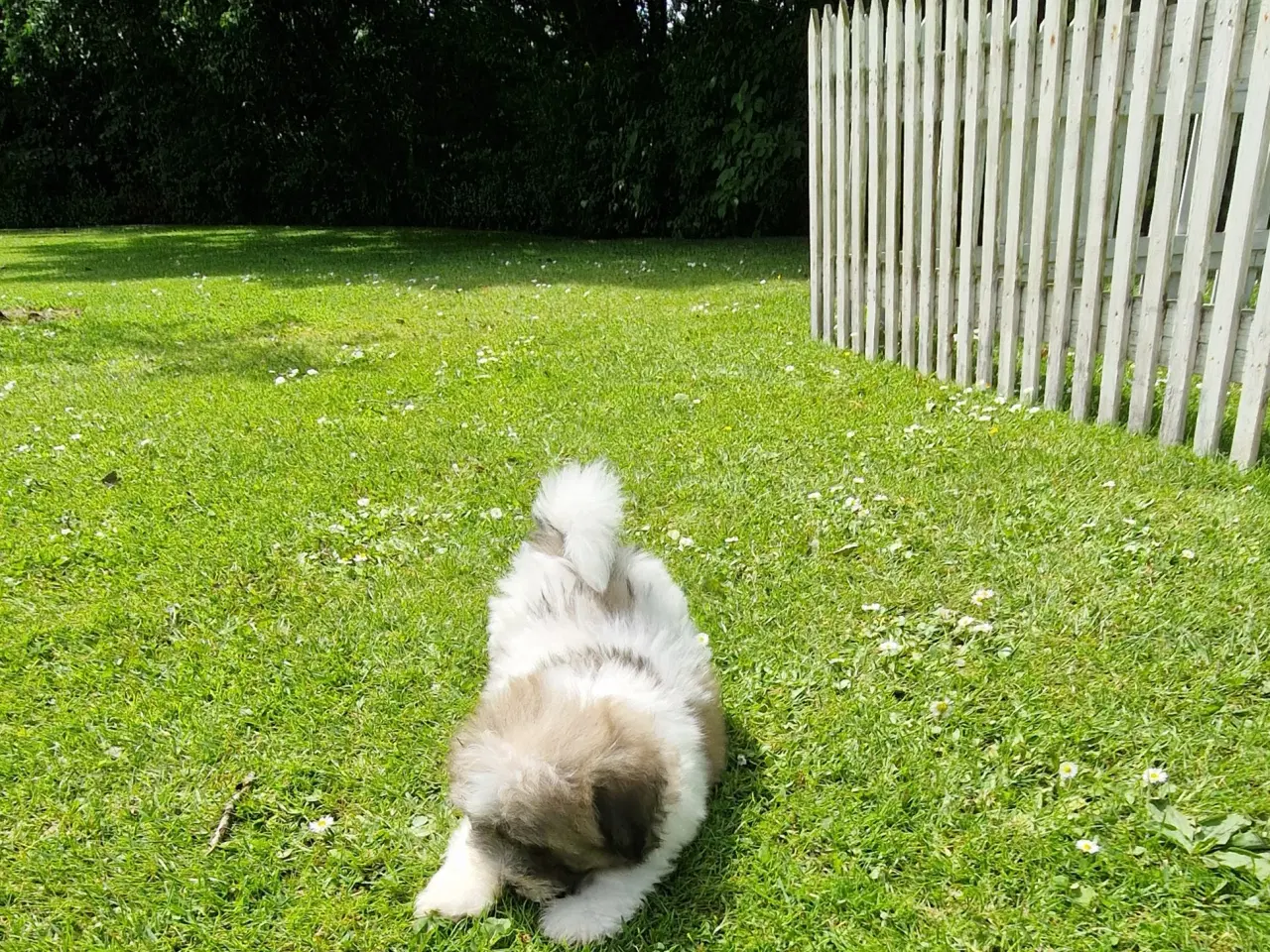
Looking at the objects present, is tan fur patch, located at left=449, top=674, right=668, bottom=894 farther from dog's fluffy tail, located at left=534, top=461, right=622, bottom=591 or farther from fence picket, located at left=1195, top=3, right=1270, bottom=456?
fence picket, located at left=1195, top=3, right=1270, bottom=456

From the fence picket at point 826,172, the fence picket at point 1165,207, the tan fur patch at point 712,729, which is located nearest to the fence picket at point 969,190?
the fence picket at point 1165,207

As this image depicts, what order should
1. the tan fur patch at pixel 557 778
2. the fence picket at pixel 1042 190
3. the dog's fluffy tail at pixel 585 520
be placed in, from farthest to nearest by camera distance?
the fence picket at pixel 1042 190 → the dog's fluffy tail at pixel 585 520 → the tan fur patch at pixel 557 778

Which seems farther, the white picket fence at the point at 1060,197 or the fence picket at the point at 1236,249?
the white picket fence at the point at 1060,197

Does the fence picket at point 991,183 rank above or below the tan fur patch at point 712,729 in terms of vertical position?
above

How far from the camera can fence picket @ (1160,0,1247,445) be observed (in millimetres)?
3654

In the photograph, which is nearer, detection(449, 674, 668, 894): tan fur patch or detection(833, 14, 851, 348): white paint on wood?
detection(449, 674, 668, 894): tan fur patch

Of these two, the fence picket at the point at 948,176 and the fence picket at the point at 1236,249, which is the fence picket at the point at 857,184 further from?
the fence picket at the point at 1236,249

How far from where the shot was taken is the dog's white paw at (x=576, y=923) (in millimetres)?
2033

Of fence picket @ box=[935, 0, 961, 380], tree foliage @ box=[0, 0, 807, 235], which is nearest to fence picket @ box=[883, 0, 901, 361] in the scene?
fence picket @ box=[935, 0, 961, 380]

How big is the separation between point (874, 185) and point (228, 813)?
17.9 feet

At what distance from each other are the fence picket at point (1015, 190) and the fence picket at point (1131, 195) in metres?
0.58

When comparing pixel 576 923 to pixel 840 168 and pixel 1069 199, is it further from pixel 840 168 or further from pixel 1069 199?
pixel 840 168

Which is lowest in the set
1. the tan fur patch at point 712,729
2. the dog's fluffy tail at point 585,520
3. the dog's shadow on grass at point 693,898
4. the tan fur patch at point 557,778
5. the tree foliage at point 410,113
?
the dog's shadow on grass at point 693,898

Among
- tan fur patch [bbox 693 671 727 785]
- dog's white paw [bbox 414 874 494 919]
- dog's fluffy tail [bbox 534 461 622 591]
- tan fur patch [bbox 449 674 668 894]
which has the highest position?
dog's fluffy tail [bbox 534 461 622 591]
